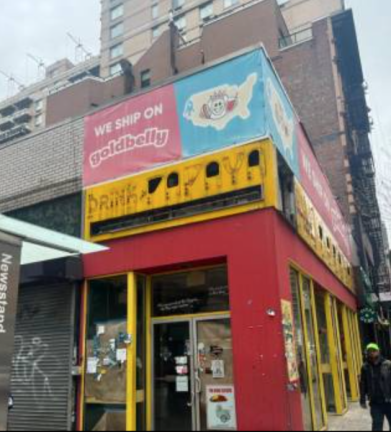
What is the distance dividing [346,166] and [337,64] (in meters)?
7.28

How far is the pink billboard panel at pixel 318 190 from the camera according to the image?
1207cm

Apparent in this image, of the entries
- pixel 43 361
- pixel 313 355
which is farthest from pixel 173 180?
pixel 313 355

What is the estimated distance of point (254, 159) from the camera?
333 inches

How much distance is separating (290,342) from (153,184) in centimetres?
396

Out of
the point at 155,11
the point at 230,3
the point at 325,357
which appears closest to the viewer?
the point at 325,357

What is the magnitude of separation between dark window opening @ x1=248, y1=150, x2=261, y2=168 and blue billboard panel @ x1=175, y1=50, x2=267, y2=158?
0.98ft

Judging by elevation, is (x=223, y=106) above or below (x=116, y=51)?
below

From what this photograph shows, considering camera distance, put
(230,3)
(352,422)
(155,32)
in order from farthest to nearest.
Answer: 1. (155,32)
2. (230,3)
3. (352,422)

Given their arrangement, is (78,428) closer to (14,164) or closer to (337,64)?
(14,164)

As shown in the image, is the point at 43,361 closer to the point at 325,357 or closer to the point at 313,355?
the point at 313,355

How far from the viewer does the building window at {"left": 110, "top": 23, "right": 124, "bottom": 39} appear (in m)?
55.6

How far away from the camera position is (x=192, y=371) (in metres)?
8.59

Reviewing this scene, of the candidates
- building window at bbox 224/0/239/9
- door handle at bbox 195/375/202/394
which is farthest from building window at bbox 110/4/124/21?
door handle at bbox 195/375/202/394

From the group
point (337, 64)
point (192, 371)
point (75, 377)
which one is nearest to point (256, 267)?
point (192, 371)
